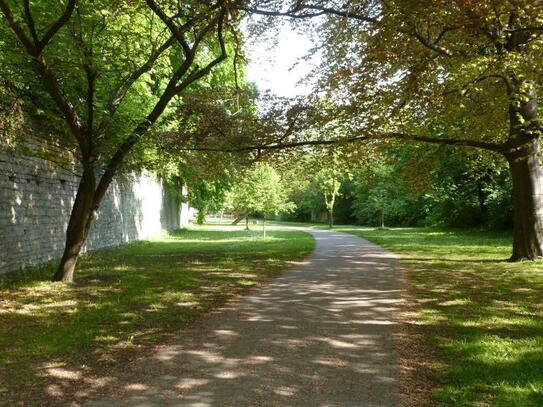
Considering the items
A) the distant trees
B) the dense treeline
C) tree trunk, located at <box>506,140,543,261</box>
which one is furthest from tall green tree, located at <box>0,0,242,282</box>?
the distant trees

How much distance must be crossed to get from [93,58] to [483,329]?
814 centimetres

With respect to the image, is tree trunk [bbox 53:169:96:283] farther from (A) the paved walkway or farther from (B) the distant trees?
(B) the distant trees

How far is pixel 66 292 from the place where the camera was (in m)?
9.60

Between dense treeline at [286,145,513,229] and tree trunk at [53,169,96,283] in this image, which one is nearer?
tree trunk at [53,169,96,283]

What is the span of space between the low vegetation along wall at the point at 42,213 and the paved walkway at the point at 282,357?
21.9 ft

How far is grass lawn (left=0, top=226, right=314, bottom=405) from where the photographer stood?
530cm

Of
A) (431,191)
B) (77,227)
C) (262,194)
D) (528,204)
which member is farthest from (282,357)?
(262,194)

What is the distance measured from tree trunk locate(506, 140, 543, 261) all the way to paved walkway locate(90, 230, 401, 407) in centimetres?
616

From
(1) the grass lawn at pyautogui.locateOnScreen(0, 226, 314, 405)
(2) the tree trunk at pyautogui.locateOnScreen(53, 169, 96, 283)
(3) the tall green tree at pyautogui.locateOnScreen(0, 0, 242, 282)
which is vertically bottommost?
(1) the grass lawn at pyautogui.locateOnScreen(0, 226, 314, 405)

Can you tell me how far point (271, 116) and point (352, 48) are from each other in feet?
11.4

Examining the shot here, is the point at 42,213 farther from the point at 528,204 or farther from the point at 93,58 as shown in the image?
the point at 528,204

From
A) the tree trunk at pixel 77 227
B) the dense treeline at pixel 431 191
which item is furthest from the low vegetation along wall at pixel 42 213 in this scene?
the dense treeline at pixel 431 191

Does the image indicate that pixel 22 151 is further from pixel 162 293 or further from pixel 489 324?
pixel 489 324

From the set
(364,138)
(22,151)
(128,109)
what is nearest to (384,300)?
(364,138)
